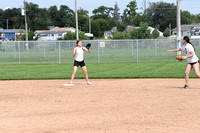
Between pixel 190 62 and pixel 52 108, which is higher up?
pixel 190 62

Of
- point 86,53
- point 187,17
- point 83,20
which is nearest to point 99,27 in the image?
point 83,20

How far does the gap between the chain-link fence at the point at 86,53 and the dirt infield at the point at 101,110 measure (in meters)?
18.2

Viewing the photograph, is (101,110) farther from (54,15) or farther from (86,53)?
(54,15)

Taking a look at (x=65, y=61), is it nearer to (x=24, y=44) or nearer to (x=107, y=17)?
(x=24, y=44)

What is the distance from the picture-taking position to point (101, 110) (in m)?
8.71

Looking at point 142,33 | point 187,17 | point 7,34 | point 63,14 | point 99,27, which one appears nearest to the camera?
point 142,33

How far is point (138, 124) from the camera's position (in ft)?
23.3

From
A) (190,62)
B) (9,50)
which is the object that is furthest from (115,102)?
(9,50)

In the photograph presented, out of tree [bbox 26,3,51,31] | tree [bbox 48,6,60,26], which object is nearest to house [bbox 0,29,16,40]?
tree [bbox 26,3,51,31]

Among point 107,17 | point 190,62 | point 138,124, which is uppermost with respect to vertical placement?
point 107,17

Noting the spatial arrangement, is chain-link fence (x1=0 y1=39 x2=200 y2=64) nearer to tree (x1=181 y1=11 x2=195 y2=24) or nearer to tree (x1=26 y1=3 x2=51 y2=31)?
tree (x1=26 y1=3 x2=51 y2=31)

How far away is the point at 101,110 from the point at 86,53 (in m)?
23.3

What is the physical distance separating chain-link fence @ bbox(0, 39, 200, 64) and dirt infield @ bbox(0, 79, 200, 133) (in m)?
18.2

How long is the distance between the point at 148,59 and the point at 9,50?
40.8ft
